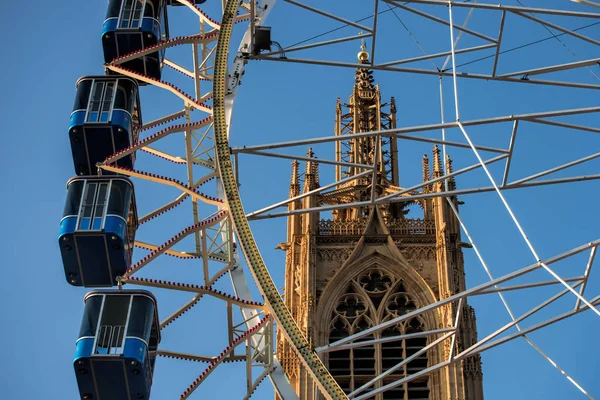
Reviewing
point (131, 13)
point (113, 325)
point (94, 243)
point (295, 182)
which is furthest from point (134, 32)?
point (295, 182)

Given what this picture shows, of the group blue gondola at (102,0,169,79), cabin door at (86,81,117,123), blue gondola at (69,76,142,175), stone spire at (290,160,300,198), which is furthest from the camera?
stone spire at (290,160,300,198)

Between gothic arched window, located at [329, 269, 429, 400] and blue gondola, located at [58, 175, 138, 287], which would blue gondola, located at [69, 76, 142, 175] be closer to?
blue gondola, located at [58, 175, 138, 287]

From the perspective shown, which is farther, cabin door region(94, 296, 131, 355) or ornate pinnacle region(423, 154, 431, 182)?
ornate pinnacle region(423, 154, 431, 182)

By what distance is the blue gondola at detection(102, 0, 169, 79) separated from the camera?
38406 millimetres

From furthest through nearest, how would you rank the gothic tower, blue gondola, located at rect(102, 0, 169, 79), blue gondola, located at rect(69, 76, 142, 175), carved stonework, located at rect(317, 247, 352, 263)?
carved stonework, located at rect(317, 247, 352, 263) < the gothic tower < blue gondola, located at rect(102, 0, 169, 79) < blue gondola, located at rect(69, 76, 142, 175)

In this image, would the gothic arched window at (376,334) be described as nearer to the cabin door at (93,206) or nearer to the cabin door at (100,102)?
the cabin door at (100,102)

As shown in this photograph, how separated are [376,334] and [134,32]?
21199 mm

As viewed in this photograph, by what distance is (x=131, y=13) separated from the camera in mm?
38906

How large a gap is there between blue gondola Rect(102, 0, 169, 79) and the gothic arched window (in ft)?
56.5

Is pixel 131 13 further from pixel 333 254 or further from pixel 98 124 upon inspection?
pixel 333 254

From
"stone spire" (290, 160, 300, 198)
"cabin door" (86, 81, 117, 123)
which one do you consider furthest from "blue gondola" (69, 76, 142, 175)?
"stone spire" (290, 160, 300, 198)

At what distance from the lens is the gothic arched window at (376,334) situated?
5412 cm

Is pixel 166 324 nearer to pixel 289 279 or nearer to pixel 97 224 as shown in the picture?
pixel 97 224

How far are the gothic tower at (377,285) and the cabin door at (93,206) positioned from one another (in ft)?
66.2
